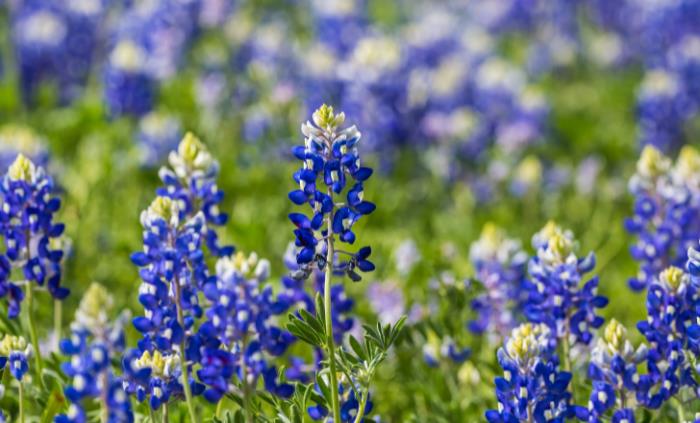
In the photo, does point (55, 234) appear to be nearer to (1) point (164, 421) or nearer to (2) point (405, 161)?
(1) point (164, 421)

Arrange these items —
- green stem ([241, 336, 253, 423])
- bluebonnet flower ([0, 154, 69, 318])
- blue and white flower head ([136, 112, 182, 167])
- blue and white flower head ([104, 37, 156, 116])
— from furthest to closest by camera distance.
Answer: blue and white flower head ([104, 37, 156, 116])
blue and white flower head ([136, 112, 182, 167])
bluebonnet flower ([0, 154, 69, 318])
green stem ([241, 336, 253, 423])

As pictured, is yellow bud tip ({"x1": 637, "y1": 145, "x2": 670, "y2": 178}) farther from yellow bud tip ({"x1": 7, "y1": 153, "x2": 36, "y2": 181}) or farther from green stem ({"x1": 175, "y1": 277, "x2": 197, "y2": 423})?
yellow bud tip ({"x1": 7, "y1": 153, "x2": 36, "y2": 181})

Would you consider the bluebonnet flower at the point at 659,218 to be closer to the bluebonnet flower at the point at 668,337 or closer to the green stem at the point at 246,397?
the bluebonnet flower at the point at 668,337

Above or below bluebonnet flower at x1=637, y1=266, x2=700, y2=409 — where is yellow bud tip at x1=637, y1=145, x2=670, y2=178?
above

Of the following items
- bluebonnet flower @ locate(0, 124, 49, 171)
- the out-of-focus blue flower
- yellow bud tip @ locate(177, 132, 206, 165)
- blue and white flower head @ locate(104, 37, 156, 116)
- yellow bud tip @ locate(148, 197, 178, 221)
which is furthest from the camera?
the out-of-focus blue flower

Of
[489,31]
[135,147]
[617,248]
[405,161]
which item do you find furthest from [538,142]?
[489,31]

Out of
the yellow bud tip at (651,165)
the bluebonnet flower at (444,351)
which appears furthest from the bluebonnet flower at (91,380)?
the yellow bud tip at (651,165)

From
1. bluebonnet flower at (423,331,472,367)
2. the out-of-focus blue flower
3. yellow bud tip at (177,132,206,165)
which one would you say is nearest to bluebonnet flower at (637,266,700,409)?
bluebonnet flower at (423,331,472,367)
